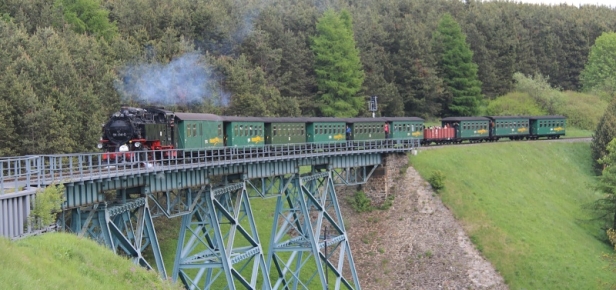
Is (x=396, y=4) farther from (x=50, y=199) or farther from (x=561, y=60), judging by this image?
(x=50, y=199)

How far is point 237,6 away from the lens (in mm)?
93125

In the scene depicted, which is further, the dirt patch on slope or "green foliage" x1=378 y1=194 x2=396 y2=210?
"green foliage" x1=378 y1=194 x2=396 y2=210

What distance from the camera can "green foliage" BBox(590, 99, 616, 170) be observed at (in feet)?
223

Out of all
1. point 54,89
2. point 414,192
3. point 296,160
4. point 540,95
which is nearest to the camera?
point 296,160

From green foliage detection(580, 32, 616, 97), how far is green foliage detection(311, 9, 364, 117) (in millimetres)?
47942

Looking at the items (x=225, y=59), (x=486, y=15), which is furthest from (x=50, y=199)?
(x=486, y=15)

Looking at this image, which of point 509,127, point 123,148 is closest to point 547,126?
point 509,127

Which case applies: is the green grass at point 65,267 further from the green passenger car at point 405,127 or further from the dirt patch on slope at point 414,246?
the green passenger car at point 405,127

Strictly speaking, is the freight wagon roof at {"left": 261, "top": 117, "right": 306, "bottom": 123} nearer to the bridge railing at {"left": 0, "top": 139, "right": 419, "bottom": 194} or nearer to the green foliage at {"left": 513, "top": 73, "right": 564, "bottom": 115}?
the bridge railing at {"left": 0, "top": 139, "right": 419, "bottom": 194}

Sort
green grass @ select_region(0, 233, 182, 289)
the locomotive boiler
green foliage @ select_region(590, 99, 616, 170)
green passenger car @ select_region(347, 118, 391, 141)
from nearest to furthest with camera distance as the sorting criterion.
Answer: green grass @ select_region(0, 233, 182, 289), the locomotive boiler, green passenger car @ select_region(347, 118, 391, 141), green foliage @ select_region(590, 99, 616, 170)

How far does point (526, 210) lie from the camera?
5350cm

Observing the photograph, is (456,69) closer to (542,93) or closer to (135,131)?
(542,93)

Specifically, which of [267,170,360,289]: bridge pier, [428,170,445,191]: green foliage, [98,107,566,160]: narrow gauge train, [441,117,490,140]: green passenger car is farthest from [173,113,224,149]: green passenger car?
[441,117,490,140]: green passenger car

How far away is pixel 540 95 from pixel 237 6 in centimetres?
3990
